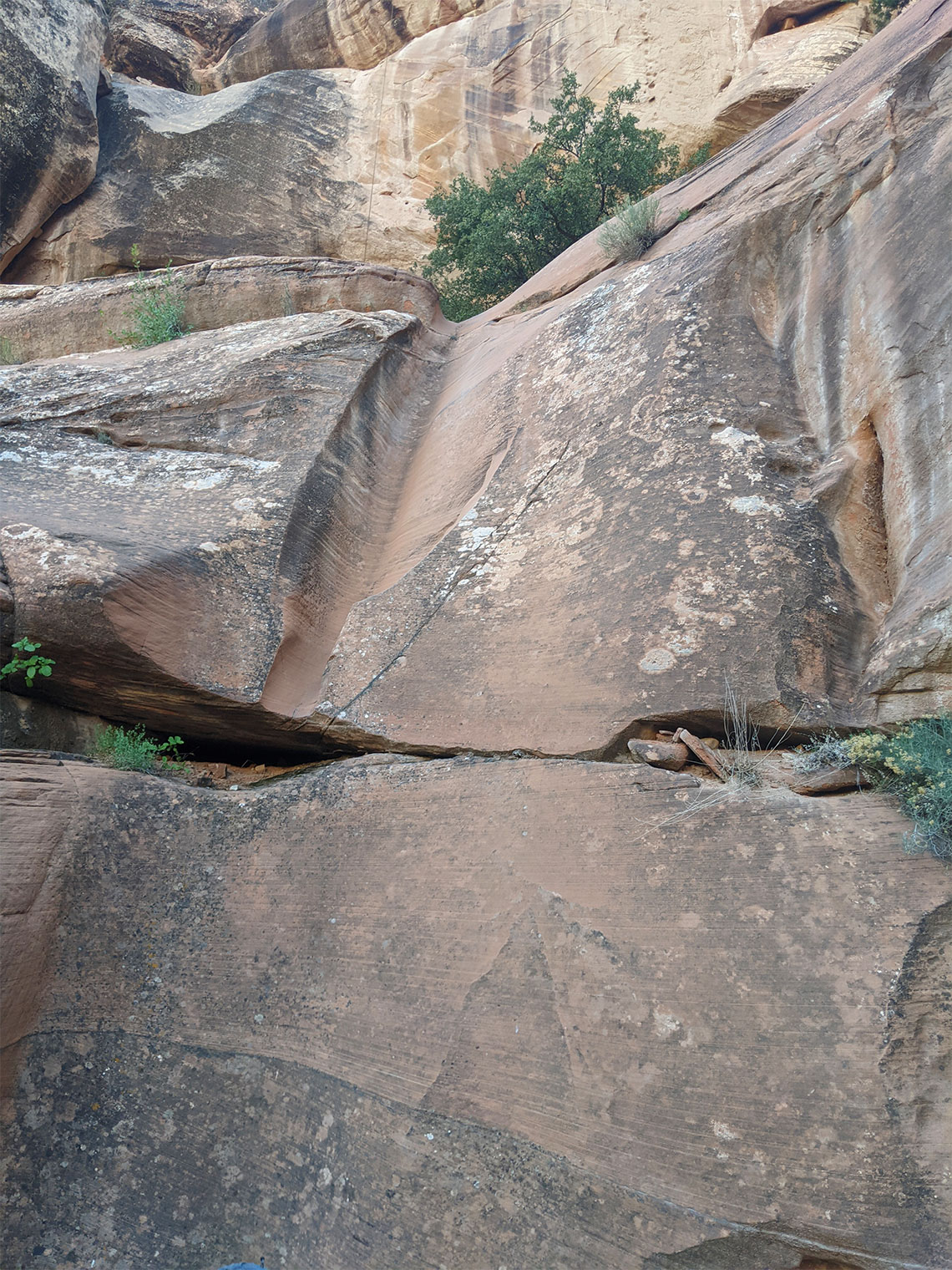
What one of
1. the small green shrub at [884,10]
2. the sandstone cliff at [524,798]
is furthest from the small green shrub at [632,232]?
the small green shrub at [884,10]

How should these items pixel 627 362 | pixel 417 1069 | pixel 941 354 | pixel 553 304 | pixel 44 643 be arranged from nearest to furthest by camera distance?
pixel 417 1069 → pixel 941 354 → pixel 44 643 → pixel 627 362 → pixel 553 304

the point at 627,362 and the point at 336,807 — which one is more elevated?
the point at 627,362

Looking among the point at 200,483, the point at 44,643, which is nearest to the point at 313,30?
the point at 200,483

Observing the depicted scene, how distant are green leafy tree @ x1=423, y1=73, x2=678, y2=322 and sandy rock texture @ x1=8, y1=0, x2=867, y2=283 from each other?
2.14ft

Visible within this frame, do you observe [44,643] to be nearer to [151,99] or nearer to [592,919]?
[592,919]

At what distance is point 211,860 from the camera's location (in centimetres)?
380

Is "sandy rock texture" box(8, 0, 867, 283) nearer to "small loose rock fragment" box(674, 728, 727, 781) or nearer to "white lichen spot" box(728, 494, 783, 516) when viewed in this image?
"white lichen spot" box(728, 494, 783, 516)

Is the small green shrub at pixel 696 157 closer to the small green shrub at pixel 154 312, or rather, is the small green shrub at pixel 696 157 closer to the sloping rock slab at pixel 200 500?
the sloping rock slab at pixel 200 500

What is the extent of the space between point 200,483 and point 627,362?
274 cm

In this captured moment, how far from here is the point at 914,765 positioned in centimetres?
290

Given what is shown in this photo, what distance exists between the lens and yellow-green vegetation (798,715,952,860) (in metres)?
2.75

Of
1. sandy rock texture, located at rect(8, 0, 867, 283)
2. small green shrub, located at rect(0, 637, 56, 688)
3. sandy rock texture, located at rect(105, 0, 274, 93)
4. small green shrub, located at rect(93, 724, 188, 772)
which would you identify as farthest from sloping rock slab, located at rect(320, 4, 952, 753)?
sandy rock texture, located at rect(105, 0, 274, 93)

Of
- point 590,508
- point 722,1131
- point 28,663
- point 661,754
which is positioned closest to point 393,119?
point 590,508

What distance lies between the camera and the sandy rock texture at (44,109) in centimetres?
948
